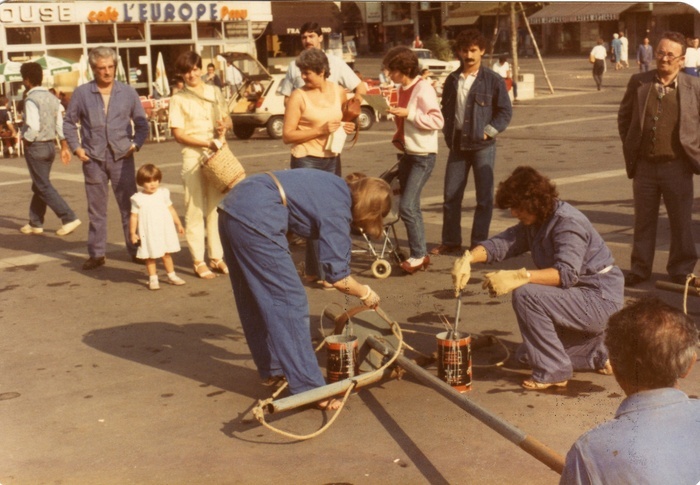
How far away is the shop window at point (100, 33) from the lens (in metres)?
26.6

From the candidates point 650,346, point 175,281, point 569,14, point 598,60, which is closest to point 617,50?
point 569,14

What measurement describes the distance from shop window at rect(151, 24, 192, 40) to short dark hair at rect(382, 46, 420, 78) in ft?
67.7

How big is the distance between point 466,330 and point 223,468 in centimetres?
249

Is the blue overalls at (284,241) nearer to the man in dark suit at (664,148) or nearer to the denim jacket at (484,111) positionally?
the man in dark suit at (664,148)

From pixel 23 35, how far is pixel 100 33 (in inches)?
87.6

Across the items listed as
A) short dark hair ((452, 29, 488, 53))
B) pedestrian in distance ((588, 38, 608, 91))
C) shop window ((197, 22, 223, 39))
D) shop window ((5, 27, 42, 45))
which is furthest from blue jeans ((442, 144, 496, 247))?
pedestrian in distance ((588, 38, 608, 91))

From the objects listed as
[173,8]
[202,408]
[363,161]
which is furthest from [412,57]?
[173,8]

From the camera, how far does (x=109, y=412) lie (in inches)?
206

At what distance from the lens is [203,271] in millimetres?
8297

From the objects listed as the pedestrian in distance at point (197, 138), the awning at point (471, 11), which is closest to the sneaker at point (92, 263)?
the pedestrian in distance at point (197, 138)

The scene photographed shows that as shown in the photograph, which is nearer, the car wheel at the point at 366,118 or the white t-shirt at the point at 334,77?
the white t-shirt at the point at 334,77

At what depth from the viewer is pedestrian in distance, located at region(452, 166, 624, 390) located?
17.1 feet

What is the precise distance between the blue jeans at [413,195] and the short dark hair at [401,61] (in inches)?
27.6

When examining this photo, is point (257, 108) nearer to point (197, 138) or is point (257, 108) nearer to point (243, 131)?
point (243, 131)
